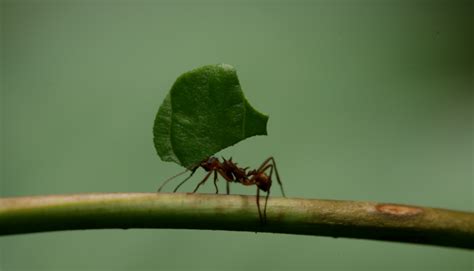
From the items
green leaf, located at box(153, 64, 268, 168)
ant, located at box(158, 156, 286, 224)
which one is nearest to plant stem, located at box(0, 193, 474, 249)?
green leaf, located at box(153, 64, 268, 168)

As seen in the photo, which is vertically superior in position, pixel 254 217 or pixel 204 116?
pixel 204 116

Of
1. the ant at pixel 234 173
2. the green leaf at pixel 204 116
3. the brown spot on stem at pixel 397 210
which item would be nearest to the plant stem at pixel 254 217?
the brown spot on stem at pixel 397 210

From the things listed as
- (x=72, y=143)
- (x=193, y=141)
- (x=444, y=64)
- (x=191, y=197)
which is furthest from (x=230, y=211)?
(x=444, y=64)

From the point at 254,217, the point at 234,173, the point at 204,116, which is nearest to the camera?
the point at 254,217

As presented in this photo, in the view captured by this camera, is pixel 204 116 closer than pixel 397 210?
No

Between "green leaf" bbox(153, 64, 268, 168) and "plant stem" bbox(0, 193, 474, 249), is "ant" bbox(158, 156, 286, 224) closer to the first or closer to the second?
"green leaf" bbox(153, 64, 268, 168)

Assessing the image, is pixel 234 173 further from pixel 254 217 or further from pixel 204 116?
pixel 254 217

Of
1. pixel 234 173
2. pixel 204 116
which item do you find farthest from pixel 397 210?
pixel 234 173
